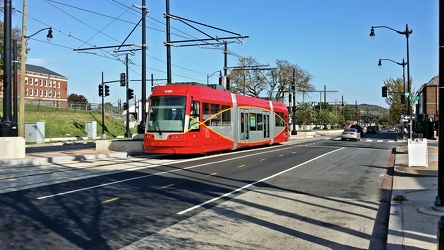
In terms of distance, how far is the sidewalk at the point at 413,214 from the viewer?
20.0 feet

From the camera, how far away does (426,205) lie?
28.7 feet

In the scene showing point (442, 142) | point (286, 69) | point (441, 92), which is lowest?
point (442, 142)

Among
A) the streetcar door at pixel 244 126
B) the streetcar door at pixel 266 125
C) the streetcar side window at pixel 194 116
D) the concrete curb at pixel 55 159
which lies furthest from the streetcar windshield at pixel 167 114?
the streetcar door at pixel 266 125

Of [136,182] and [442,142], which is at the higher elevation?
[442,142]

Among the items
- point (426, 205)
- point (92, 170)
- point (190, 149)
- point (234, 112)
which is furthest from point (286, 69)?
point (426, 205)

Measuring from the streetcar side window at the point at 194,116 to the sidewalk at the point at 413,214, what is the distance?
31.3 ft

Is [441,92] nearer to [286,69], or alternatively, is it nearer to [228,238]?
[228,238]

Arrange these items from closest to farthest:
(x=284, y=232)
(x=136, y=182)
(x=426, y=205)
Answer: (x=284, y=232) < (x=426, y=205) < (x=136, y=182)

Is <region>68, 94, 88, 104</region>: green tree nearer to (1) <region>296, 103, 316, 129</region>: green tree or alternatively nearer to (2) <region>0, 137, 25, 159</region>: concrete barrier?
(1) <region>296, 103, 316, 129</region>: green tree

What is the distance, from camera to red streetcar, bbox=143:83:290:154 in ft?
63.4

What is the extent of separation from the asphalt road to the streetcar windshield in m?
5.75

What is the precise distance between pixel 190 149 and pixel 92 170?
5.30 metres

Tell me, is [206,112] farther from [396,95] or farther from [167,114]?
[396,95]

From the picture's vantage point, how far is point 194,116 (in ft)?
65.1
